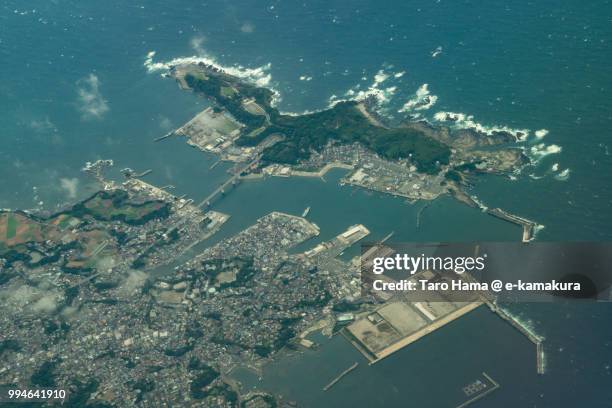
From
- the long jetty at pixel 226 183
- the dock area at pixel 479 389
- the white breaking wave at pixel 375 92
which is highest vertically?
the white breaking wave at pixel 375 92

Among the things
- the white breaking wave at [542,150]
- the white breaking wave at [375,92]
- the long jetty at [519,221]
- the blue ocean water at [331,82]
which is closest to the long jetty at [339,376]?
the blue ocean water at [331,82]

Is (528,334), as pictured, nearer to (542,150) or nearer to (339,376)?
(339,376)

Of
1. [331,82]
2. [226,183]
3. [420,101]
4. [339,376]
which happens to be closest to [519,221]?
[420,101]

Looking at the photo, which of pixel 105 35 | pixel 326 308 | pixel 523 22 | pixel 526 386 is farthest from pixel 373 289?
pixel 105 35

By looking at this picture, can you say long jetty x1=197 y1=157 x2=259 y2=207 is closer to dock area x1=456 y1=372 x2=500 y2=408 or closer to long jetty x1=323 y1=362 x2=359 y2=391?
long jetty x1=323 y1=362 x2=359 y2=391

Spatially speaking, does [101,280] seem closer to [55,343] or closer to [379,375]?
[55,343]

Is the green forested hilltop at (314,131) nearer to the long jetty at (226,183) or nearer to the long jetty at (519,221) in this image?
the long jetty at (226,183)

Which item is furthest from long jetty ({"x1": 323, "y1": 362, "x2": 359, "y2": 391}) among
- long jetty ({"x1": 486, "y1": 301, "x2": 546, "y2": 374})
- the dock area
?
long jetty ({"x1": 486, "y1": 301, "x2": 546, "y2": 374})
